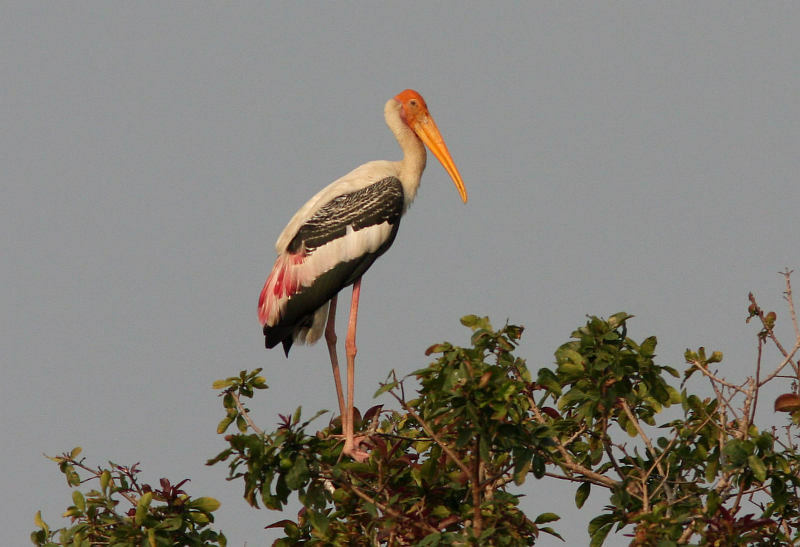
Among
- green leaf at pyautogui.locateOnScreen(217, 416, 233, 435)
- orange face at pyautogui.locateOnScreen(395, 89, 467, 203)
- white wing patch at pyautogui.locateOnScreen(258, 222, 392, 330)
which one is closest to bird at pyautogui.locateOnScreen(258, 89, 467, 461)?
white wing patch at pyautogui.locateOnScreen(258, 222, 392, 330)

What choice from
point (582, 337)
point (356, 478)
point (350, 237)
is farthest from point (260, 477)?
point (350, 237)

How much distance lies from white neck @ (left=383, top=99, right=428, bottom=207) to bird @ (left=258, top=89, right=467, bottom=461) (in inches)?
0.7

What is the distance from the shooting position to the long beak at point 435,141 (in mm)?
10570

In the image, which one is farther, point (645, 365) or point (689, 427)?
point (689, 427)

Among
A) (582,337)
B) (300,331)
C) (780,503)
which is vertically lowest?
(780,503)

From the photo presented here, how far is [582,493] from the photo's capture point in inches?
316

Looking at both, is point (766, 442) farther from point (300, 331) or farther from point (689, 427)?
point (300, 331)

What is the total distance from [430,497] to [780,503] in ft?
7.28

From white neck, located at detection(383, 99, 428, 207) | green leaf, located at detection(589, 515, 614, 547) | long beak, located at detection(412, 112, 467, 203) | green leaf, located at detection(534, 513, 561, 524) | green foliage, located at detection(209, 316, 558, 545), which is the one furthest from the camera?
long beak, located at detection(412, 112, 467, 203)

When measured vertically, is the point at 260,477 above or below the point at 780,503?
above

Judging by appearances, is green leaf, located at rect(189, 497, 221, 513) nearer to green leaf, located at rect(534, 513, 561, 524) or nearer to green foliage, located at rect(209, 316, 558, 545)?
green foliage, located at rect(209, 316, 558, 545)

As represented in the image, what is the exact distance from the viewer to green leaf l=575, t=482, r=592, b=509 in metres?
8.04

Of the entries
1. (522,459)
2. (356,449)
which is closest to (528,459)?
(522,459)

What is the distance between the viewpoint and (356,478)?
26.3 feet
